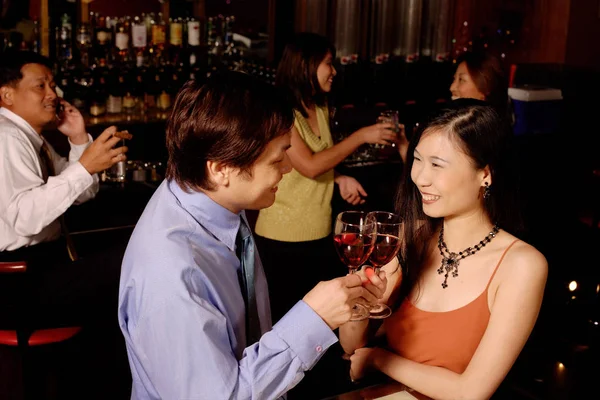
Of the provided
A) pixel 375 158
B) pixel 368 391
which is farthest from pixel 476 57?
pixel 368 391

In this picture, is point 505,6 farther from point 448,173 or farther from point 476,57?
point 448,173

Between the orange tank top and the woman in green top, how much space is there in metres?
1.54

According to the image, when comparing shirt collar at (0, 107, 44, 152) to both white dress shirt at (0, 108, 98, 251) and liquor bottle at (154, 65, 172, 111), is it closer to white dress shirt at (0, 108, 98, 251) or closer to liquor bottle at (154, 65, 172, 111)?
white dress shirt at (0, 108, 98, 251)

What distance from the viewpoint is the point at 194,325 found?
4.49 feet

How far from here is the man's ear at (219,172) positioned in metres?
1.54

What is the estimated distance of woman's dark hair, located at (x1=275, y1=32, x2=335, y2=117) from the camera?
3.56 meters

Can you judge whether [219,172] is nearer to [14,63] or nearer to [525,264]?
[525,264]

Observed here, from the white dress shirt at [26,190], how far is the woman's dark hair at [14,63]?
233mm

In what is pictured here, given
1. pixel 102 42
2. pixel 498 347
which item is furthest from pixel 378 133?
pixel 102 42

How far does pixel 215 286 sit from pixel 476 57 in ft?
8.35

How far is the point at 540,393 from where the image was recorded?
8.83 ft

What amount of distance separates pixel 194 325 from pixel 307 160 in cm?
218

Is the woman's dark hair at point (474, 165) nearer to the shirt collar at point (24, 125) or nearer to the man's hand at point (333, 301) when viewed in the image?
the man's hand at point (333, 301)

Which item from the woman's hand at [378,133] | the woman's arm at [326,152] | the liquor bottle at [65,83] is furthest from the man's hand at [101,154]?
the liquor bottle at [65,83]
